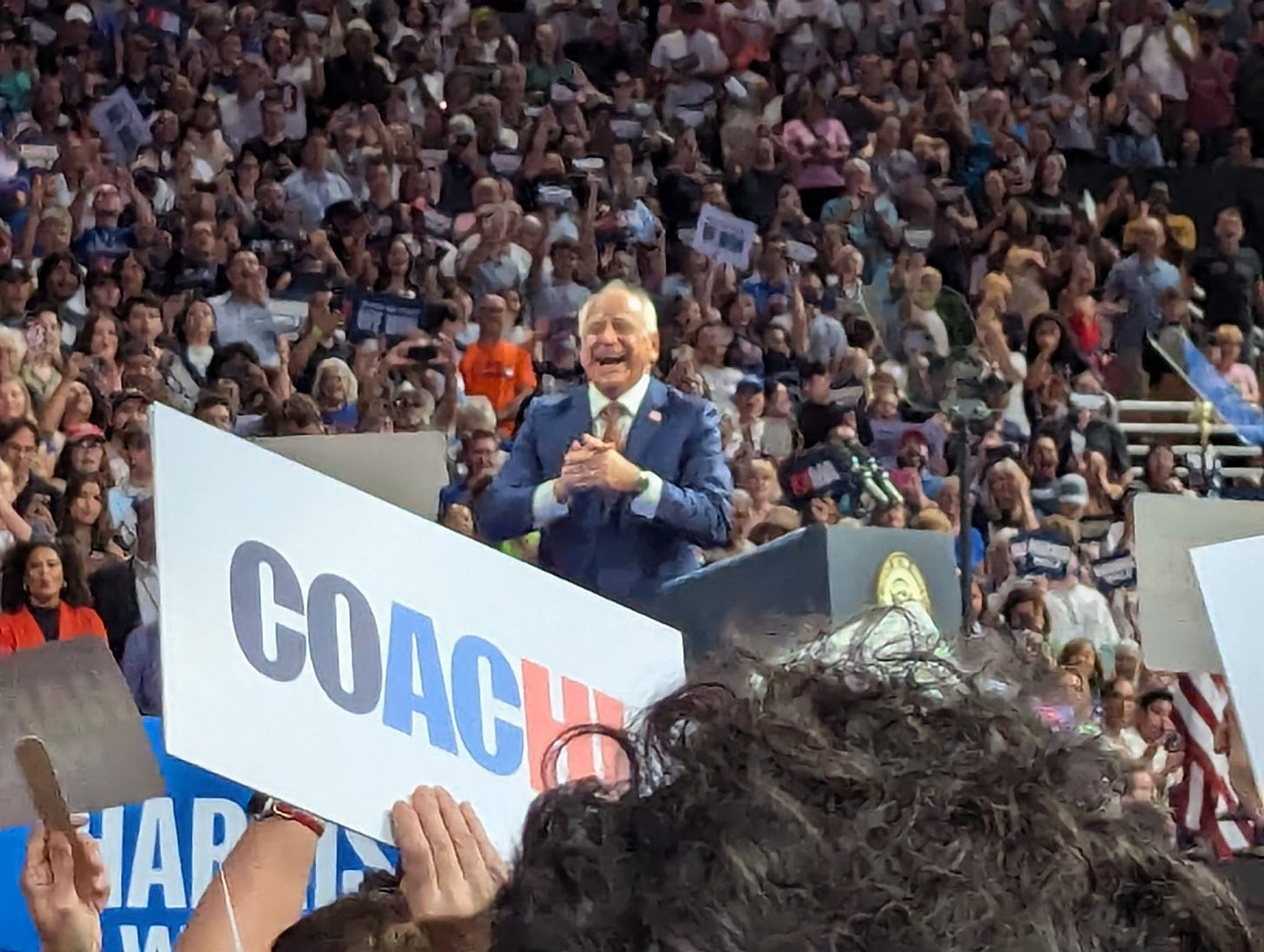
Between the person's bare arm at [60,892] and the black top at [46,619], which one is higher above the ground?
the black top at [46,619]

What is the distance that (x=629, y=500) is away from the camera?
2.46 m

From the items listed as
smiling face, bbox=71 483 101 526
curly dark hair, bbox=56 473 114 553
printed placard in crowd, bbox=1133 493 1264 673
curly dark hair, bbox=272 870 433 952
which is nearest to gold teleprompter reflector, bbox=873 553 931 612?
printed placard in crowd, bbox=1133 493 1264 673

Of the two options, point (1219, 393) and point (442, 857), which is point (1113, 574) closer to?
point (1219, 393)

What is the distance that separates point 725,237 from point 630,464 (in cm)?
370

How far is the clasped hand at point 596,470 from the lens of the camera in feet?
7.75

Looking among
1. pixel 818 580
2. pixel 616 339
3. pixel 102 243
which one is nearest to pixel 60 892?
pixel 818 580

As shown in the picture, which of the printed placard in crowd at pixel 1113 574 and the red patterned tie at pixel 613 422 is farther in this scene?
the printed placard in crowd at pixel 1113 574

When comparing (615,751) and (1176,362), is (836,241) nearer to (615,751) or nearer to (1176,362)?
(1176,362)

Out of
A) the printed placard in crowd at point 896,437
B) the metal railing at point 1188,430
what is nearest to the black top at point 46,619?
the printed placard in crowd at point 896,437

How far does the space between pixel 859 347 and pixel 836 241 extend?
2.23ft

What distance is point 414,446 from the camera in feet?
4.58

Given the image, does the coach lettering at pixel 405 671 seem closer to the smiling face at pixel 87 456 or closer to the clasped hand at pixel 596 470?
the clasped hand at pixel 596 470

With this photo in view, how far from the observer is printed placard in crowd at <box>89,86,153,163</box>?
563 cm

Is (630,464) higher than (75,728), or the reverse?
(630,464)
